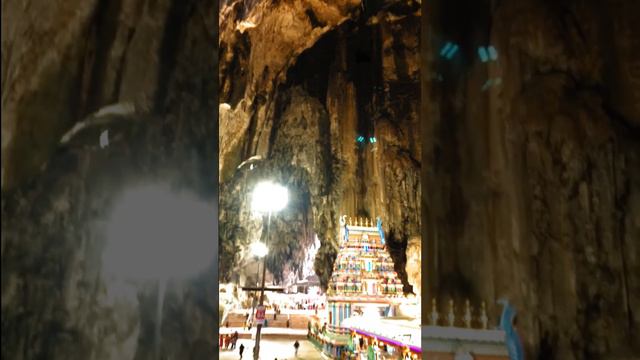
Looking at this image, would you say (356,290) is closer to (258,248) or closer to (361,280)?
(361,280)

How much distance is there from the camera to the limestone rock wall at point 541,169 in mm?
2748

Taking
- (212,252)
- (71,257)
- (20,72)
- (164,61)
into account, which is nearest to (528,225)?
(212,252)

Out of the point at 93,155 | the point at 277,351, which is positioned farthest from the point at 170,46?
the point at 277,351

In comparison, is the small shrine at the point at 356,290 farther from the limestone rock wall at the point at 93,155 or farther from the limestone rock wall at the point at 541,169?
the limestone rock wall at the point at 93,155

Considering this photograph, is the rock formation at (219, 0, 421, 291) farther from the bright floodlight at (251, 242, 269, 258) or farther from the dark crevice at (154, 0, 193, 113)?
the dark crevice at (154, 0, 193, 113)

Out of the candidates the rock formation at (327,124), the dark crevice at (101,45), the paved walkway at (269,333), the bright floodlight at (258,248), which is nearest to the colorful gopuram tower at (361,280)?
the paved walkway at (269,333)

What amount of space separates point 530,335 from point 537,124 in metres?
1.16

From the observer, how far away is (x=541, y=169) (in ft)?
9.50

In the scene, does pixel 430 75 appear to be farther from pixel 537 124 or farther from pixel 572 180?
pixel 572 180

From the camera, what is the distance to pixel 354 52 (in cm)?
2073

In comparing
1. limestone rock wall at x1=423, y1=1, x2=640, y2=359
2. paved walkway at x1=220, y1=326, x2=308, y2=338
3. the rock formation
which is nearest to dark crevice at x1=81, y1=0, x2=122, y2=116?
limestone rock wall at x1=423, y1=1, x2=640, y2=359

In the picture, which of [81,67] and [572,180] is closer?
[81,67]

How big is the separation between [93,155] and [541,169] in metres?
2.27

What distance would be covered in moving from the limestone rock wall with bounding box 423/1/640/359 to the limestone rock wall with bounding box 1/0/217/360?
4.59 ft
